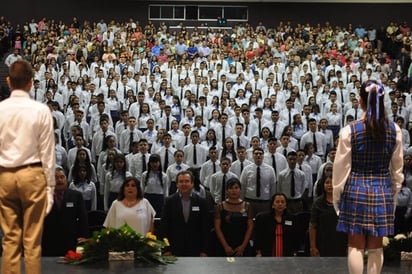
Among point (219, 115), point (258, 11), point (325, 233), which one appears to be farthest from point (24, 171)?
point (258, 11)

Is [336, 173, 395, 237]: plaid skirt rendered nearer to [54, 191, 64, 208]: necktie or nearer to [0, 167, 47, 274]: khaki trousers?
[0, 167, 47, 274]: khaki trousers

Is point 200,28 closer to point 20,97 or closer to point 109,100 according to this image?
point 109,100

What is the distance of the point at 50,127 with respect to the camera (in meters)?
4.44

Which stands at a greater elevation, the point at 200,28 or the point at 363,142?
the point at 200,28

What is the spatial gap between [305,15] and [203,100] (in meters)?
15.4

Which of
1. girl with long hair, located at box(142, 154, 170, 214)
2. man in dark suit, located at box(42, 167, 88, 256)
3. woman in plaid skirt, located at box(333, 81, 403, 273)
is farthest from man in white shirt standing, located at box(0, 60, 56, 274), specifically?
girl with long hair, located at box(142, 154, 170, 214)

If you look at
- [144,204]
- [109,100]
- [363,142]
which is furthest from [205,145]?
[363,142]

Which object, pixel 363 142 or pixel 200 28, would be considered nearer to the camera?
pixel 363 142

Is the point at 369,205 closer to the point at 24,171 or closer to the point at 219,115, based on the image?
the point at 24,171

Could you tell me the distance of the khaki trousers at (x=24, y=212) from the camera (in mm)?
4430

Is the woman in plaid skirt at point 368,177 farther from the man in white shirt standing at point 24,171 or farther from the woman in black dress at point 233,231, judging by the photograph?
the woman in black dress at point 233,231

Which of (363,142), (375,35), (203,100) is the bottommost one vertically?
(363,142)

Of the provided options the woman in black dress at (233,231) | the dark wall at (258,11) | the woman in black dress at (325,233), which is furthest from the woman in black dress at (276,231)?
the dark wall at (258,11)

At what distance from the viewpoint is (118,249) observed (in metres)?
6.33
